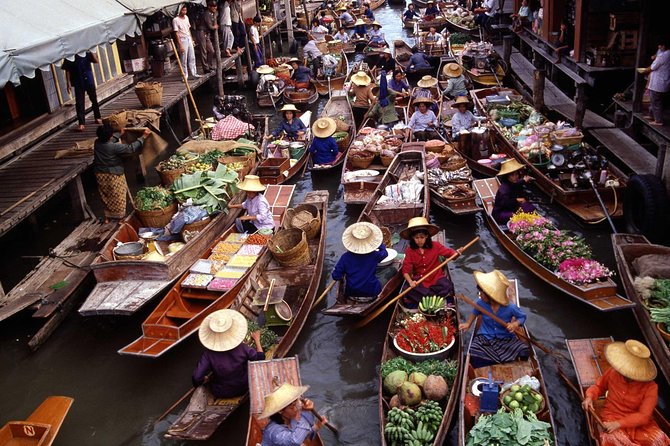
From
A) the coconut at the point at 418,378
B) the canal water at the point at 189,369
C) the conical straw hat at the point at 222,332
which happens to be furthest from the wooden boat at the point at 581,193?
the conical straw hat at the point at 222,332

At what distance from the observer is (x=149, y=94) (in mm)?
14203

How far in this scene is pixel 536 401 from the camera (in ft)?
19.8

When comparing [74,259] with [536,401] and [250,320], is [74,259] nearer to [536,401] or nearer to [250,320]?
[250,320]

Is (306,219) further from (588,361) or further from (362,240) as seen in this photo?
(588,361)

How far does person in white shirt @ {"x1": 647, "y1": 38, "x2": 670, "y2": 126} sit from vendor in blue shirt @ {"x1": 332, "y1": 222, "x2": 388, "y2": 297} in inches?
237

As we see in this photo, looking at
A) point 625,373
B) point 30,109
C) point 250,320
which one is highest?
point 30,109

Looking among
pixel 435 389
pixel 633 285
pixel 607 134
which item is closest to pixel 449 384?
pixel 435 389

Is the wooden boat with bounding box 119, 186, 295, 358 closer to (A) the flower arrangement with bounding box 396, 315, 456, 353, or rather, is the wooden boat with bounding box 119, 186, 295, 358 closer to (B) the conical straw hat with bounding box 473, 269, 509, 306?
(A) the flower arrangement with bounding box 396, 315, 456, 353

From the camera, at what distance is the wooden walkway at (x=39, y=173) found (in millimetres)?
9773

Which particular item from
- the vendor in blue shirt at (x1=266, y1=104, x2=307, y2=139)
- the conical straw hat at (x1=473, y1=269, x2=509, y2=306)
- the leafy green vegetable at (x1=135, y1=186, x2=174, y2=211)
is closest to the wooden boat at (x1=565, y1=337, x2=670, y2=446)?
the conical straw hat at (x1=473, y1=269, x2=509, y2=306)

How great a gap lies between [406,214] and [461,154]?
3.44 metres

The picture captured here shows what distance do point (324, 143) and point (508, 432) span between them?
28.9 feet

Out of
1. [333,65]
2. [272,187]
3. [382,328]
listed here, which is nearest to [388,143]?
[272,187]

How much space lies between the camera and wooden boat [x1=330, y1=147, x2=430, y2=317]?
8.15 meters
